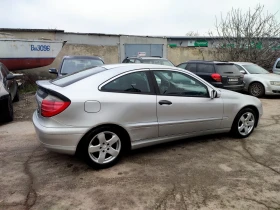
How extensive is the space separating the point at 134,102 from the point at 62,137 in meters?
1.11

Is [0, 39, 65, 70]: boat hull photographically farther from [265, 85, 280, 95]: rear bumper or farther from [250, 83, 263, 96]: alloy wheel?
[265, 85, 280, 95]: rear bumper

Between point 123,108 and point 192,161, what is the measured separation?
139 centimetres

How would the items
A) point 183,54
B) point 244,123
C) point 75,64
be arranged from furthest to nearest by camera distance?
point 183,54
point 75,64
point 244,123

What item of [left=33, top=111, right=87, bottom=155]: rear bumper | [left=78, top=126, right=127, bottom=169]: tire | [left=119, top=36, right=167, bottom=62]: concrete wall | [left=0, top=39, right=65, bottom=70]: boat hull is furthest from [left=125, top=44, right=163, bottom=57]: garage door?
[left=33, top=111, right=87, bottom=155]: rear bumper

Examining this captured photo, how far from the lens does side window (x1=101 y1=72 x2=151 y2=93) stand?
3.72 meters

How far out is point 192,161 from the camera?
4.02 meters

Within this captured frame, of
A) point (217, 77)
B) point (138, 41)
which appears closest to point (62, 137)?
point (217, 77)

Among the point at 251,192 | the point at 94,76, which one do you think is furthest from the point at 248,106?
the point at 94,76

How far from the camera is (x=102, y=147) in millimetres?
3631

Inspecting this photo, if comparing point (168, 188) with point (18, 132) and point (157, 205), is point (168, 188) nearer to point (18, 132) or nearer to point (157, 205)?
point (157, 205)

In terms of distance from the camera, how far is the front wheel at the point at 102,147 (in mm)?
3531

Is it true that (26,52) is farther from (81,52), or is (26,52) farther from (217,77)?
(217,77)

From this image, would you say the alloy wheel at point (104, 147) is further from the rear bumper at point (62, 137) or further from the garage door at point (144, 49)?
the garage door at point (144, 49)

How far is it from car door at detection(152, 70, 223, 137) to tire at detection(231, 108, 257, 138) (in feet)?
1.57
